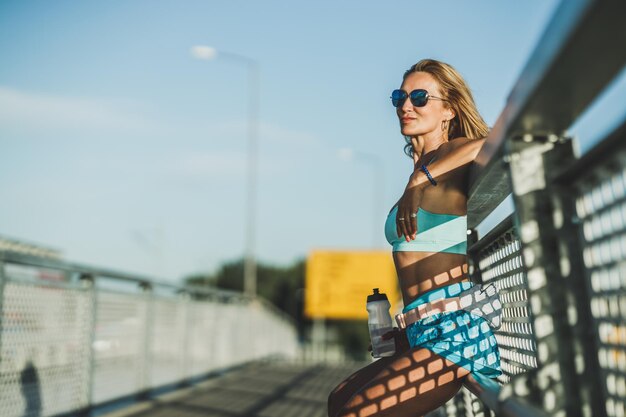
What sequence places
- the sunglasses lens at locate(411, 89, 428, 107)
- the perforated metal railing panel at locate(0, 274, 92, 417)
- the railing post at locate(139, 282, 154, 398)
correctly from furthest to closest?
1. the railing post at locate(139, 282, 154, 398)
2. the perforated metal railing panel at locate(0, 274, 92, 417)
3. the sunglasses lens at locate(411, 89, 428, 107)

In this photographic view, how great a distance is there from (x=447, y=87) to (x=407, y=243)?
29.8 inches

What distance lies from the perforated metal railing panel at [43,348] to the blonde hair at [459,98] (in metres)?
3.96

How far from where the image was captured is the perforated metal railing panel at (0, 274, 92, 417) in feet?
19.6

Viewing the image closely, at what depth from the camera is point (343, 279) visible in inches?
1297

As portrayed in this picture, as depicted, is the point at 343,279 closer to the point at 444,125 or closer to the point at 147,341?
the point at 147,341

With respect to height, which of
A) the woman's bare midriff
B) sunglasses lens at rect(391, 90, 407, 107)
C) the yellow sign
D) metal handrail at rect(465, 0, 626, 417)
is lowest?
the woman's bare midriff

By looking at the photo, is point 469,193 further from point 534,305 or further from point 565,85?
point 565,85

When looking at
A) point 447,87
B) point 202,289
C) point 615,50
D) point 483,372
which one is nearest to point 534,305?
point 615,50

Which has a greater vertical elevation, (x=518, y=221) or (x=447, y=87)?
(x=447, y=87)

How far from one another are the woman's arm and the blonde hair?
0.43 meters

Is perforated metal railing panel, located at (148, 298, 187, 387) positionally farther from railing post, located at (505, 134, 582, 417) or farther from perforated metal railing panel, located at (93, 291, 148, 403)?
railing post, located at (505, 134, 582, 417)

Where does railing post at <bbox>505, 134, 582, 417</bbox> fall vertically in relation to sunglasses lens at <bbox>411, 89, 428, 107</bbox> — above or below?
below

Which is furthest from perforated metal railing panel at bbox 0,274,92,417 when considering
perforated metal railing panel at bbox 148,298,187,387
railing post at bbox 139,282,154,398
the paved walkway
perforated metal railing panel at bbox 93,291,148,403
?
perforated metal railing panel at bbox 148,298,187,387

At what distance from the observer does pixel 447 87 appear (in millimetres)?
3246
